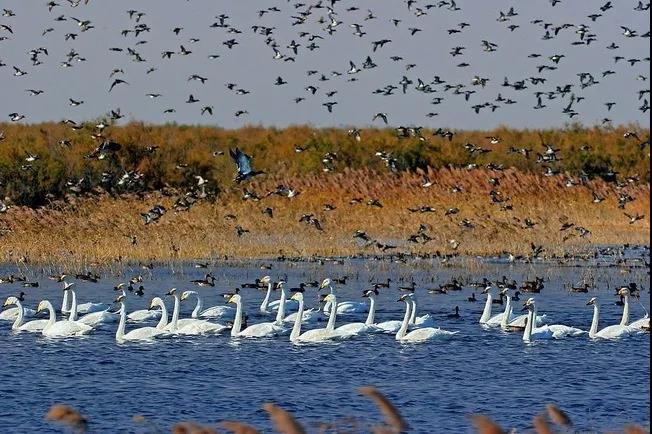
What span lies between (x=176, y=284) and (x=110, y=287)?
4.43ft

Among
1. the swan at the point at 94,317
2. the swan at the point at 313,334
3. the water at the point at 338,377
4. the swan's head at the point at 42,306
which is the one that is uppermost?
the swan's head at the point at 42,306

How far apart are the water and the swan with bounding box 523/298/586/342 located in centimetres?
23

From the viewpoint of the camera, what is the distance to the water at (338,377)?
1570 centimetres

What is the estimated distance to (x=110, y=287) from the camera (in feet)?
96.0

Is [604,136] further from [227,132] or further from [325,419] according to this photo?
[325,419]

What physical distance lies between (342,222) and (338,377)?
2079 centimetres

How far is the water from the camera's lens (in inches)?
618

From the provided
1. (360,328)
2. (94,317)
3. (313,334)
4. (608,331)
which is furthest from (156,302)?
(608,331)

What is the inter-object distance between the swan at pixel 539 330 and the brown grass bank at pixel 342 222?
7597mm

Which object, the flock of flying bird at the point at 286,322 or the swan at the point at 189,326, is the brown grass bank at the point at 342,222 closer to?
the flock of flying bird at the point at 286,322

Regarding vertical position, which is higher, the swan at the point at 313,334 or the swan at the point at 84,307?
the swan at the point at 84,307

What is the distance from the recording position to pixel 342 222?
1542 inches

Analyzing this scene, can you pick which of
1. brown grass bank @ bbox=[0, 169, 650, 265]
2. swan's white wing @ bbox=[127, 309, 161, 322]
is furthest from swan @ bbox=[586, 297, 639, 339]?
brown grass bank @ bbox=[0, 169, 650, 265]

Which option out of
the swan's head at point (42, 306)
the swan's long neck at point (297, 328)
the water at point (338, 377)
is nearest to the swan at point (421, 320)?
the water at point (338, 377)
